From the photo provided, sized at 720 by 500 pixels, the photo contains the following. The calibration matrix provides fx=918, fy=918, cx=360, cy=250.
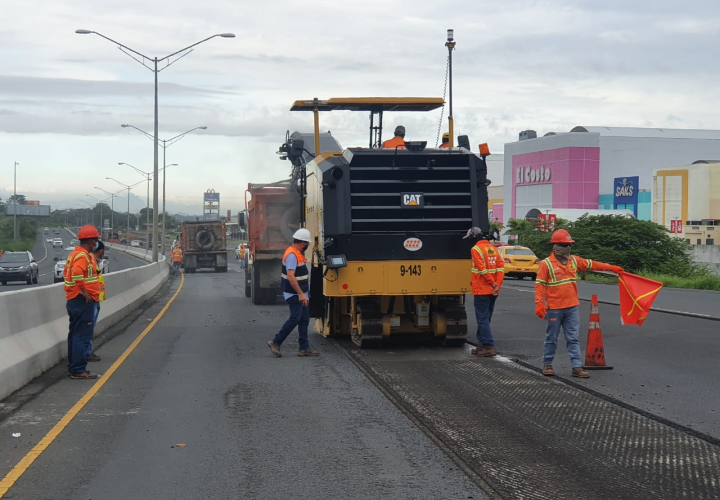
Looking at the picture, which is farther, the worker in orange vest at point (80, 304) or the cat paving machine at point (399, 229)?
the cat paving machine at point (399, 229)

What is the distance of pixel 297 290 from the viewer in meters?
12.8

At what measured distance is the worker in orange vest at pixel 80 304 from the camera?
10883 mm

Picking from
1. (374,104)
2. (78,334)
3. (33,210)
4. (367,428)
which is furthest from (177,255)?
(33,210)

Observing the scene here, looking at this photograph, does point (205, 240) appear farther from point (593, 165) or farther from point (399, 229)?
point (593, 165)

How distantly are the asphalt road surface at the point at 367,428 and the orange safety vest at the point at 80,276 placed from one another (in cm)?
105

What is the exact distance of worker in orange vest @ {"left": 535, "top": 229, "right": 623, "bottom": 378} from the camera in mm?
10930

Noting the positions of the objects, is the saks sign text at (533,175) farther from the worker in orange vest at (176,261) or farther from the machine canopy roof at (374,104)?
the machine canopy roof at (374,104)

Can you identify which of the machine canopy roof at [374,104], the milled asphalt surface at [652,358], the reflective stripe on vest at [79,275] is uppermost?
the machine canopy roof at [374,104]

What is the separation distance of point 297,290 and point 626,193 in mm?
83879

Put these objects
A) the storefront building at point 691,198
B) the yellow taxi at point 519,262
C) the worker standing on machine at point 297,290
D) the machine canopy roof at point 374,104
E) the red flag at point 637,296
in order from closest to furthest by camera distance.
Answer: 1. the red flag at point 637,296
2. the worker standing on machine at point 297,290
3. the machine canopy roof at point 374,104
4. the yellow taxi at point 519,262
5. the storefront building at point 691,198

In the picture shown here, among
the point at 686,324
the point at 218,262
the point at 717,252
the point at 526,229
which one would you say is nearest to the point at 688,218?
the point at 717,252

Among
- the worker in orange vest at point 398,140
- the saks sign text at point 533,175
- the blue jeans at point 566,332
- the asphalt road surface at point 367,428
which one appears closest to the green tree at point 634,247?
the worker in orange vest at point 398,140

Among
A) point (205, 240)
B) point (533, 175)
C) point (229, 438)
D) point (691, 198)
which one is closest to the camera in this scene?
point (229, 438)

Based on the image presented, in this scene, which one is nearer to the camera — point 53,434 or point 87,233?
point 53,434
